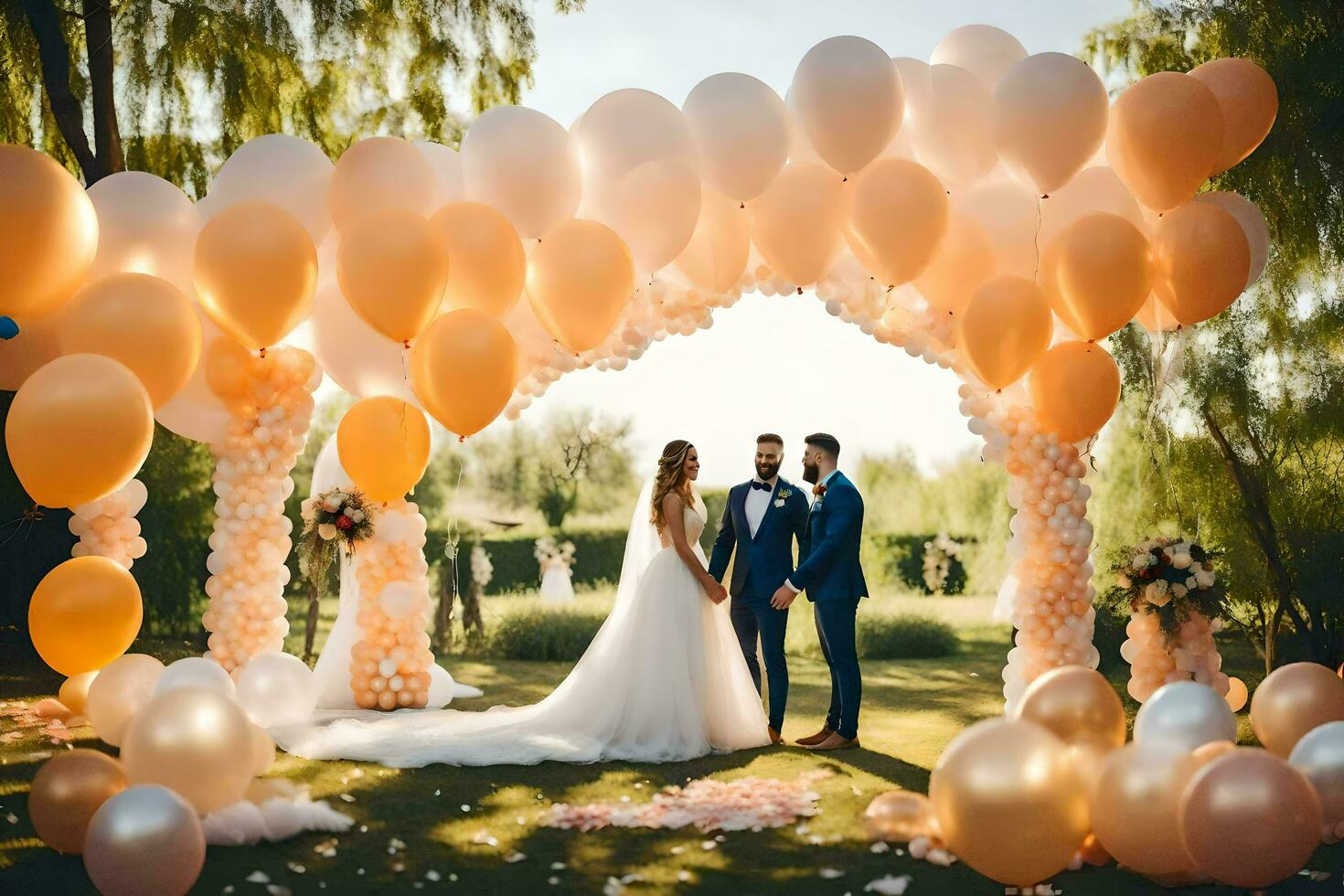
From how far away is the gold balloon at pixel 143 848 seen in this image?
3.42m

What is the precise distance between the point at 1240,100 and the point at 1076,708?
343 cm

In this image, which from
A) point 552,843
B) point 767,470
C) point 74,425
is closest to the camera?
point 552,843

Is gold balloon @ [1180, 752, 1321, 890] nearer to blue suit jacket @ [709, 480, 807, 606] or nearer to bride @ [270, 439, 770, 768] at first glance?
bride @ [270, 439, 770, 768]

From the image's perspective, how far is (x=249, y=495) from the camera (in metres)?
6.52

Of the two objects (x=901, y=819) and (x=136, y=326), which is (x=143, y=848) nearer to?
(x=901, y=819)

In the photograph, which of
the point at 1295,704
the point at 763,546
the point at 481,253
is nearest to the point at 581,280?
the point at 481,253

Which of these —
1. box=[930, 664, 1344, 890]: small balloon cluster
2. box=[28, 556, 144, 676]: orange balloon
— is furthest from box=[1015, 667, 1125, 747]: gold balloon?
box=[28, 556, 144, 676]: orange balloon

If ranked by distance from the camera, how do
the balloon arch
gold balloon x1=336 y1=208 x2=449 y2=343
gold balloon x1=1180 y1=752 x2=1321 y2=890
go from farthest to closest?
the balloon arch < gold balloon x1=336 y1=208 x2=449 y2=343 < gold balloon x1=1180 y1=752 x2=1321 y2=890

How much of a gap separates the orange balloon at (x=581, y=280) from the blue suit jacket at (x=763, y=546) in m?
1.24

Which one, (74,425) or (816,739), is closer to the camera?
(74,425)

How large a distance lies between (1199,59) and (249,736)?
23.4 feet

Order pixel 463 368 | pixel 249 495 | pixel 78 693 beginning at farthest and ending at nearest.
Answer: pixel 249 495, pixel 78 693, pixel 463 368

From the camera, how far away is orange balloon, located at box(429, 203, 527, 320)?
5660 mm

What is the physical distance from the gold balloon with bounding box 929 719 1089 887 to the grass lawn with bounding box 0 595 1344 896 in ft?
0.94
